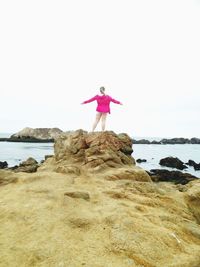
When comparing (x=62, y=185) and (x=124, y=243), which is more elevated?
(x=62, y=185)

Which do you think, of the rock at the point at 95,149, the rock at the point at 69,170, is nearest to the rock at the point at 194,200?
the rock at the point at 95,149

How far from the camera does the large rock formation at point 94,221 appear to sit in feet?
26.2

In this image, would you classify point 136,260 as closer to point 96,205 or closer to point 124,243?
point 124,243

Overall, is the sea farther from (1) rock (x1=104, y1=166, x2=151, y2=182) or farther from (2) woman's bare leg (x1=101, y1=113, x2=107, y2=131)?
(1) rock (x1=104, y1=166, x2=151, y2=182)

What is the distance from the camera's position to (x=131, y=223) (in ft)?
30.7

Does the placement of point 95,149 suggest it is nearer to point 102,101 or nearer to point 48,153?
point 102,101

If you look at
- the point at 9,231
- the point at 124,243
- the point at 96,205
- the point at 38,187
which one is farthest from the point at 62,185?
the point at 124,243

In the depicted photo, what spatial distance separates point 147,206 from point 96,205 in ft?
5.28

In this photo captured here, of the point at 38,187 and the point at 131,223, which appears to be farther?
the point at 38,187

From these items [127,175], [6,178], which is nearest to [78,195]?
[6,178]

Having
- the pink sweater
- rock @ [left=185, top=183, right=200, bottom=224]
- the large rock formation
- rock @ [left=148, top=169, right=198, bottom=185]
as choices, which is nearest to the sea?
rock @ [left=148, top=169, right=198, bottom=185]

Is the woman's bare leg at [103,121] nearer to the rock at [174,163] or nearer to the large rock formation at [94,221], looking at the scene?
the large rock formation at [94,221]

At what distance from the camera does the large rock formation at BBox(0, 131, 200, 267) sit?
798 cm

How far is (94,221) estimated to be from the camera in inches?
374
